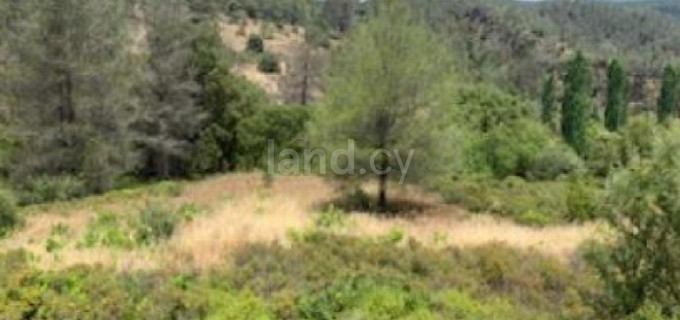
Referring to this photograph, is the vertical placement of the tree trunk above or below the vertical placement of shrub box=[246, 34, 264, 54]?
above

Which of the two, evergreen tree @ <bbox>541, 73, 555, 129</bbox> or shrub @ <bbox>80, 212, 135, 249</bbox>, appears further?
evergreen tree @ <bbox>541, 73, 555, 129</bbox>

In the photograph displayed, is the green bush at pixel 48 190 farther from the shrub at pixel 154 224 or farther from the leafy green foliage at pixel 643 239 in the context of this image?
the leafy green foliage at pixel 643 239

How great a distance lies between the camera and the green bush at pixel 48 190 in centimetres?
3034

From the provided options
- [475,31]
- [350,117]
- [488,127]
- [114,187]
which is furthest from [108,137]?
[475,31]

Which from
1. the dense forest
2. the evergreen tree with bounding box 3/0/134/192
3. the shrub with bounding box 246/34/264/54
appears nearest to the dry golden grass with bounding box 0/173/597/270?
the dense forest

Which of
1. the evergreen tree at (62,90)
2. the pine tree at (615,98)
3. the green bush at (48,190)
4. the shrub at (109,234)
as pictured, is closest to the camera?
the shrub at (109,234)

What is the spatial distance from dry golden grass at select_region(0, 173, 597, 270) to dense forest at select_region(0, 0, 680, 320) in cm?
10

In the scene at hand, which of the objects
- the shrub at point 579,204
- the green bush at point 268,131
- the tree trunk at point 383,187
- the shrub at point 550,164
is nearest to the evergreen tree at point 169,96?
the green bush at point 268,131

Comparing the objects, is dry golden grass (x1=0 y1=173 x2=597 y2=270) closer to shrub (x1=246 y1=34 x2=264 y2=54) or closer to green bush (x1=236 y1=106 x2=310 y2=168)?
green bush (x1=236 y1=106 x2=310 y2=168)

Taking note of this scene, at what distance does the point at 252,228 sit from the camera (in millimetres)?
18094

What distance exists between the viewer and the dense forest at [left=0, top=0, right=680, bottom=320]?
12.1 metres

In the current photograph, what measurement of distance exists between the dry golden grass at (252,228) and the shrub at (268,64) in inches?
2372

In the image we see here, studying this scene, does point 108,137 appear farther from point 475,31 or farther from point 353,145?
point 475,31

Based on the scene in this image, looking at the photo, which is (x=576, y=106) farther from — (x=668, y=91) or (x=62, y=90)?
(x=62, y=90)
